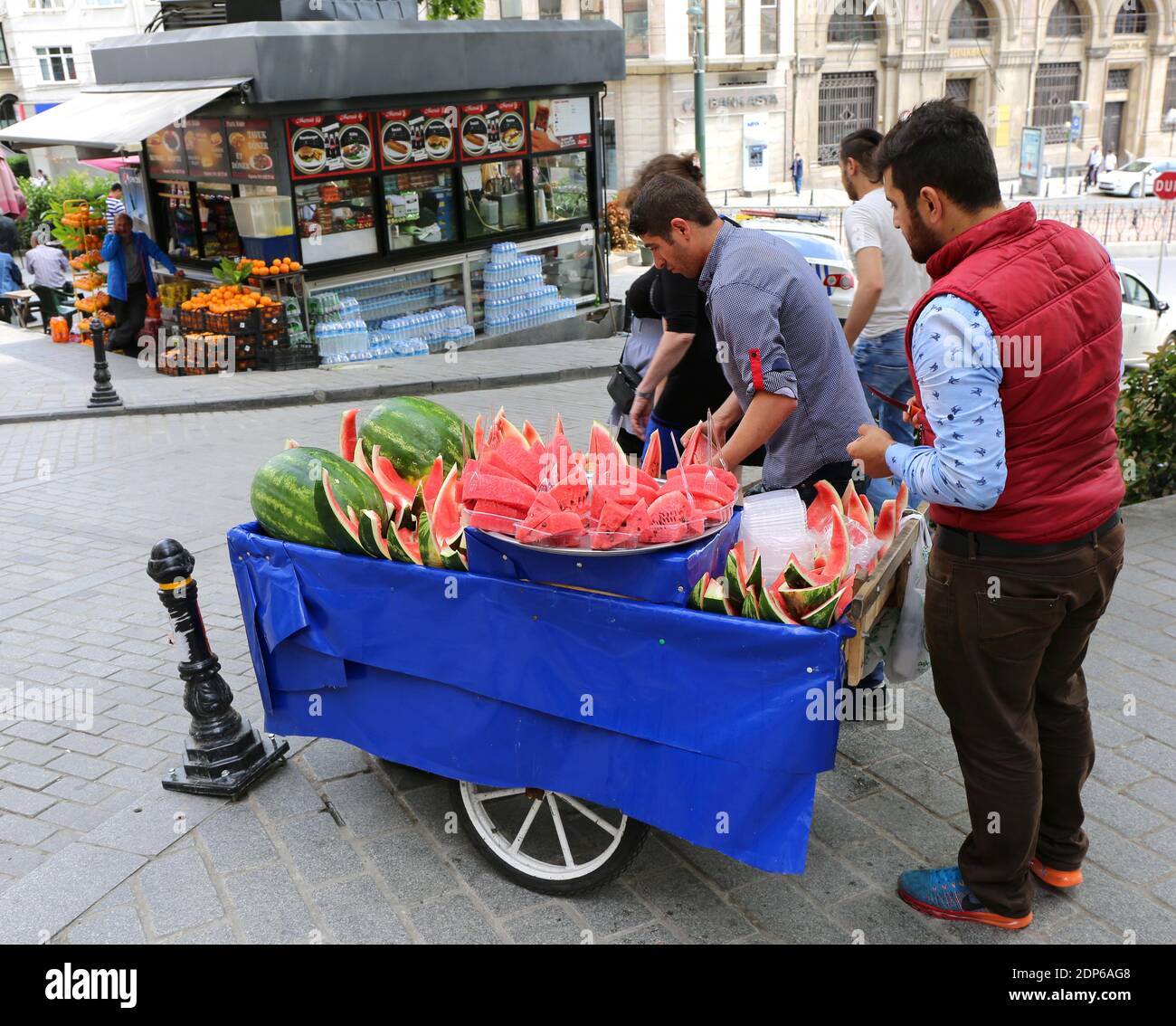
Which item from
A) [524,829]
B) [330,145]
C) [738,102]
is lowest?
[524,829]

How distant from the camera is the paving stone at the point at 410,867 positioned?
11.6ft

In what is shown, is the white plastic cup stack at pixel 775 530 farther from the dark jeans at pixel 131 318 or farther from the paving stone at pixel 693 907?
Result: the dark jeans at pixel 131 318

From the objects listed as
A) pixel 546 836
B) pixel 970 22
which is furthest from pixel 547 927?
pixel 970 22

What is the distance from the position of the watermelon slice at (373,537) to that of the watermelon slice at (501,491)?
0.46 metres

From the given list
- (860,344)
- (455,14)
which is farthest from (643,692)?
(455,14)

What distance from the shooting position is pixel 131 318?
14062 millimetres

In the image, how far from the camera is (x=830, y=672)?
9.32 feet

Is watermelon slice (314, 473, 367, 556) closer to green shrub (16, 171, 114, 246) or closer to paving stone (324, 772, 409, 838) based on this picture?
paving stone (324, 772, 409, 838)

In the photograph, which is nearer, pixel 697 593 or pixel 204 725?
pixel 697 593

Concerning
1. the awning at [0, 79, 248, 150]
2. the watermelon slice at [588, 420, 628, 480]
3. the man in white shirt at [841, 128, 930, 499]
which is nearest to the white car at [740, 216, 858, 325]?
the awning at [0, 79, 248, 150]

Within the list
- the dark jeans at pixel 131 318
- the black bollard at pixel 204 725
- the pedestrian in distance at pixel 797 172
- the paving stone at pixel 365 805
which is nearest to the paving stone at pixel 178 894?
the black bollard at pixel 204 725

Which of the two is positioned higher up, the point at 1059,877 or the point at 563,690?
Result: the point at 563,690

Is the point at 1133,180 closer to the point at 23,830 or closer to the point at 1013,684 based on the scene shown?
the point at 1013,684

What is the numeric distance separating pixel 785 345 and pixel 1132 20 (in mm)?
54193
